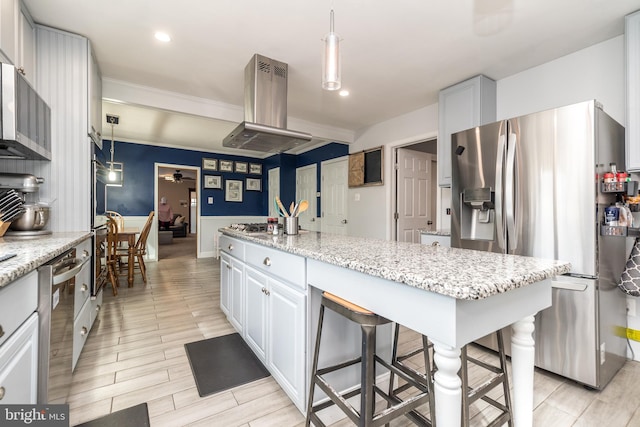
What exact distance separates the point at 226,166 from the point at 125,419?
5.85 metres

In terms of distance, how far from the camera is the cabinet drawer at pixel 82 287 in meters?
1.76

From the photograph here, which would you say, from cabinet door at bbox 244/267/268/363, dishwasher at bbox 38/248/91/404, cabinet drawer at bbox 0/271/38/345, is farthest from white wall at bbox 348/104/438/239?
cabinet drawer at bbox 0/271/38/345

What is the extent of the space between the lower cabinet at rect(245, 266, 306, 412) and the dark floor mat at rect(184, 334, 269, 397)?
101mm

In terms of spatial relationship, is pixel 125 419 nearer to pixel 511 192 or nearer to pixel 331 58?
pixel 331 58

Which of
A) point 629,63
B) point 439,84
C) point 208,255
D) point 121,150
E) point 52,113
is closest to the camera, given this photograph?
point 629,63

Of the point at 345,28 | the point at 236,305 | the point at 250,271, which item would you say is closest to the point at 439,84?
the point at 345,28

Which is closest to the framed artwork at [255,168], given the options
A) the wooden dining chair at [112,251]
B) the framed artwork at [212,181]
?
the framed artwork at [212,181]

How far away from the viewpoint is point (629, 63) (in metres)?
1.97

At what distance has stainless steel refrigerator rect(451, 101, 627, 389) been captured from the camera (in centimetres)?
175

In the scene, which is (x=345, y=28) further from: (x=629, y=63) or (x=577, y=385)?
(x=577, y=385)

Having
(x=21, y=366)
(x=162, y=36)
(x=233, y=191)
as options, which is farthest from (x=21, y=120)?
(x=233, y=191)

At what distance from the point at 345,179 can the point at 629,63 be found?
3605 millimetres

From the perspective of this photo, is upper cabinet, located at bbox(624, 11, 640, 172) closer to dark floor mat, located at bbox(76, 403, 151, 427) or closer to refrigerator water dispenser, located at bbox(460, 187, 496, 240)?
refrigerator water dispenser, located at bbox(460, 187, 496, 240)

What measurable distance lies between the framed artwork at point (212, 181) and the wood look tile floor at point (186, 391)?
13.6 feet
